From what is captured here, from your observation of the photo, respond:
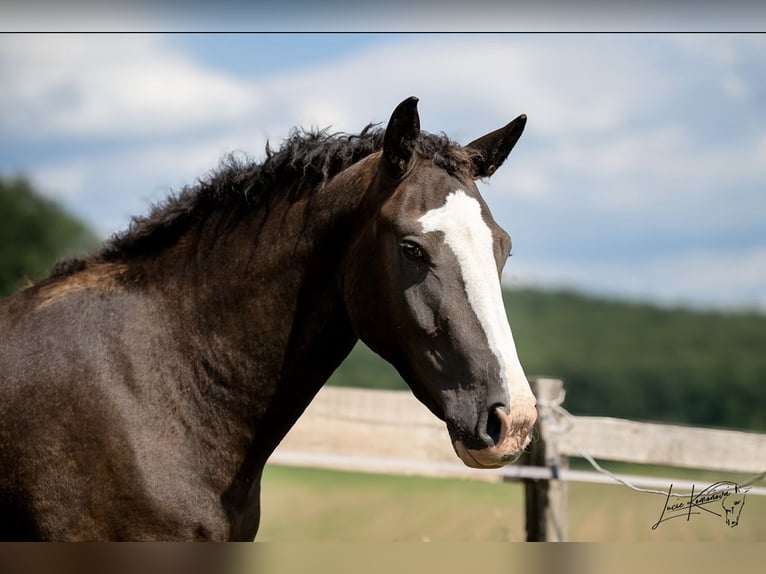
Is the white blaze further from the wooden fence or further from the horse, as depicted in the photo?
the wooden fence

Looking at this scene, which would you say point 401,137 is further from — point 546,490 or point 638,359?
point 638,359

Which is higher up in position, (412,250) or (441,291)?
(412,250)

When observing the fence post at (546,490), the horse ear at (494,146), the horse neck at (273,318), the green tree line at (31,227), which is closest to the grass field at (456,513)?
the fence post at (546,490)

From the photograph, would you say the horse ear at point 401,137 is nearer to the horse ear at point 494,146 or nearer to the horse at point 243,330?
the horse at point 243,330

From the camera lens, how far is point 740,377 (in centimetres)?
2275

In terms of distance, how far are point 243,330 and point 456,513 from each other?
482 cm

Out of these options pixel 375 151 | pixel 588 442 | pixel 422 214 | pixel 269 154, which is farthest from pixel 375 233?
pixel 588 442

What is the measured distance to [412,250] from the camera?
9.66 ft

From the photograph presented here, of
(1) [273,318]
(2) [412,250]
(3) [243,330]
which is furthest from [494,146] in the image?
(3) [243,330]

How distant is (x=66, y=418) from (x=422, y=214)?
1.49 metres

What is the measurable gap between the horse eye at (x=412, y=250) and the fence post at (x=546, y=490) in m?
3.56

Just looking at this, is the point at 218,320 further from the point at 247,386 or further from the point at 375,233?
the point at 375,233

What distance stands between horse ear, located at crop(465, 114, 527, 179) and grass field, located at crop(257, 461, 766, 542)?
3.05 metres

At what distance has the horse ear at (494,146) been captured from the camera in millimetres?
3359
